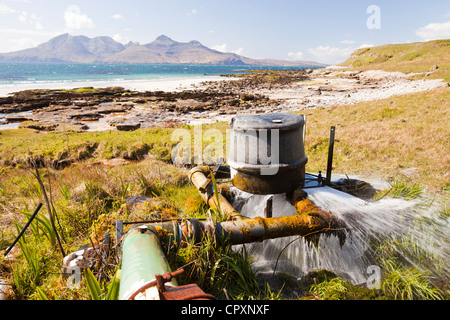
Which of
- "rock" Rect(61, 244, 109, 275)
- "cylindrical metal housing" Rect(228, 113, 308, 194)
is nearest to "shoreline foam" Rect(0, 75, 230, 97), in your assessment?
"cylindrical metal housing" Rect(228, 113, 308, 194)

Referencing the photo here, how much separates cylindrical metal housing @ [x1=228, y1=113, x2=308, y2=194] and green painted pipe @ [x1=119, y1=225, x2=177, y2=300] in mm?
2042

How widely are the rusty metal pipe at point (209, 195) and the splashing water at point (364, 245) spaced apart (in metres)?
0.72

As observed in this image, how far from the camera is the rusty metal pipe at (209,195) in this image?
12.9 feet

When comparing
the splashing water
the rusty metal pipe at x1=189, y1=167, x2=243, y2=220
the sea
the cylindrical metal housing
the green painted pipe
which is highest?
the sea

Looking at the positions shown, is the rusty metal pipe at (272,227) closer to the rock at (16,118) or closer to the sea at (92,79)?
the rock at (16,118)

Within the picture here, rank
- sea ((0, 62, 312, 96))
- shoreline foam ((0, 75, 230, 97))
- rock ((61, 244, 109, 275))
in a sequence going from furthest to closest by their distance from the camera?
sea ((0, 62, 312, 96)) < shoreline foam ((0, 75, 230, 97)) < rock ((61, 244, 109, 275))

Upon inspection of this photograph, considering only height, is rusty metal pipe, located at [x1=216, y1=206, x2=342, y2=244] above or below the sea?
below

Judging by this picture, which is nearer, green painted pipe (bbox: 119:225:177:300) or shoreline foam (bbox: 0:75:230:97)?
green painted pipe (bbox: 119:225:177:300)

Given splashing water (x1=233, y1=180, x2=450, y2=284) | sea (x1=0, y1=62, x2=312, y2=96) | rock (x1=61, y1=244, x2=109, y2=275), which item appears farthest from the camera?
sea (x1=0, y1=62, x2=312, y2=96)

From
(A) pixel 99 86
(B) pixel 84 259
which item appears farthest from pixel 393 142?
(A) pixel 99 86

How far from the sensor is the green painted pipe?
83.4 inches

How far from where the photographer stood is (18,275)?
121 inches

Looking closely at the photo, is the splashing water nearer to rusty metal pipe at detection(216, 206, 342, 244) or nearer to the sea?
rusty metal pipe at detection(216, 206, 342, 244)
